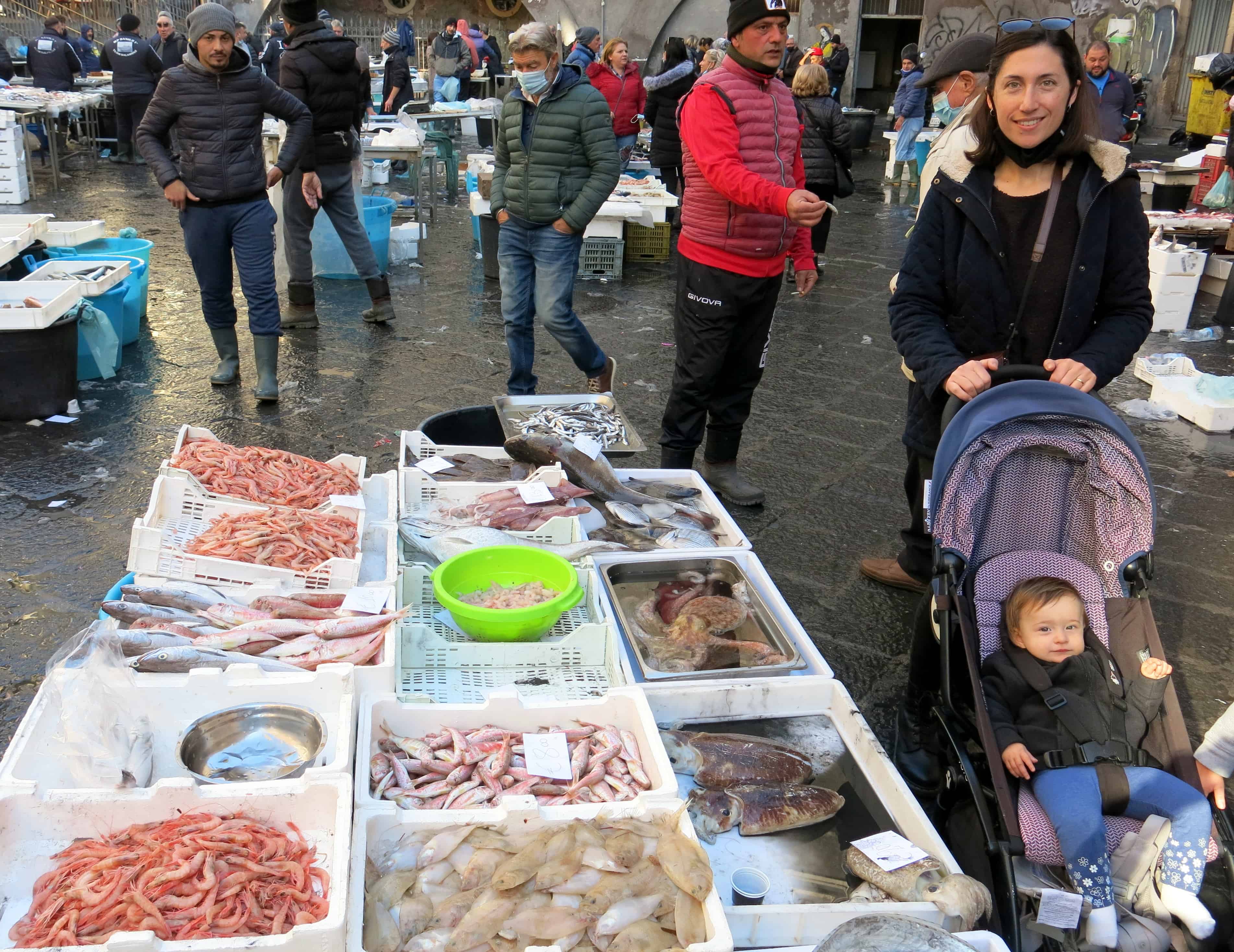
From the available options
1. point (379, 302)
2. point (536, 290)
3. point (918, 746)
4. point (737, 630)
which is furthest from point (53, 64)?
point (918, 746)

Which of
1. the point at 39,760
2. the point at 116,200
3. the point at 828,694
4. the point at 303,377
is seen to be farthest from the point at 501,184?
the point at 116,200

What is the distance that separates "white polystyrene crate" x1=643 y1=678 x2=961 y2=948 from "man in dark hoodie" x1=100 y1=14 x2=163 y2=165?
14.6 meters

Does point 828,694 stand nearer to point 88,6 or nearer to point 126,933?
point 126,933

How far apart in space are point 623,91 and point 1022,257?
1044 cm

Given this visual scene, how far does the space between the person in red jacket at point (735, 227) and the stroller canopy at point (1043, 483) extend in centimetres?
136

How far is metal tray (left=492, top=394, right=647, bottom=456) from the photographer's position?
4559mm

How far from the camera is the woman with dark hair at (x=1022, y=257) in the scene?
2889 millimetres

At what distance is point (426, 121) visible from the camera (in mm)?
14867

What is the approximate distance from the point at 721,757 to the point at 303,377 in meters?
Answer: 4.90

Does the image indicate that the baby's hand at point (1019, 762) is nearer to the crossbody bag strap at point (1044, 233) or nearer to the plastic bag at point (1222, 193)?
the crossbody bag strap at point (1044, 233)

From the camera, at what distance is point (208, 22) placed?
5.28 meters

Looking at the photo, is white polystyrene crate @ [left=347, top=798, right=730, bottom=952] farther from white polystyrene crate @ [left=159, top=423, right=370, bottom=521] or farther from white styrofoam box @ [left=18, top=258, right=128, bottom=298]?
white styrofoam box @ [left=18, top=258, right=128, bottom=298]

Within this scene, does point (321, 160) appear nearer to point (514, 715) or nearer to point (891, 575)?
point (891, 575)

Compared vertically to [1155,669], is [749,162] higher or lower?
higher
